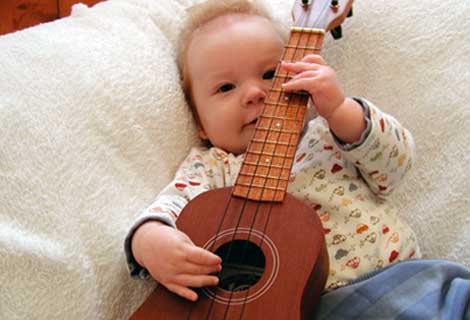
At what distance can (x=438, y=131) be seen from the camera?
97 centimetres

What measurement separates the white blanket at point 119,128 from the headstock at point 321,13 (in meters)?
0.09

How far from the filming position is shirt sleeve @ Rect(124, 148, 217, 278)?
0.78 m

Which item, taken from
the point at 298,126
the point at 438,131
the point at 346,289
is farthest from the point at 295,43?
the point at 346,289

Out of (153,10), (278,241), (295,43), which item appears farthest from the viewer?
(153,10)

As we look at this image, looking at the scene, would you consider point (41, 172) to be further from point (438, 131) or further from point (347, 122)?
point (438, 131)

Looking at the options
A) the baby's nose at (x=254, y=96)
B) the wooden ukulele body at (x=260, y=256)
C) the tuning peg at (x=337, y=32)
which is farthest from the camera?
the tuning peg at (x=337, y=32)

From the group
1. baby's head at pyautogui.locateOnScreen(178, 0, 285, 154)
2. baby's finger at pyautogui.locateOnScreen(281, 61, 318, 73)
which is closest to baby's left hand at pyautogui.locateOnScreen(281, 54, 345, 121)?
baby's finger at pyautogui.locateOnScreen(281, 61, 318, 73)

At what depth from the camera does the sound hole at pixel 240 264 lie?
0.73 metres

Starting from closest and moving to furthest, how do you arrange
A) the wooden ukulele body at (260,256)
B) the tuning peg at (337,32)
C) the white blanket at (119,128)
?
the wooden ukulele body at (260,256) < the white blanket at (119,128) < the tuning peg at (337,32)

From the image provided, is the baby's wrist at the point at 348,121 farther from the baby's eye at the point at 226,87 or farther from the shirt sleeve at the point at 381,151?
the baby's eye at the point at 226,87

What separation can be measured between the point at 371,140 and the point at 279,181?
0.15m

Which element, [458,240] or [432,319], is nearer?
[432,319]

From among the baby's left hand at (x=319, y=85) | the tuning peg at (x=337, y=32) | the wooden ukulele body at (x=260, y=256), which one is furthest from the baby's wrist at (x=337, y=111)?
the tuning peg at (x=337, y=32)

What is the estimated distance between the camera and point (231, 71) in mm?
947
